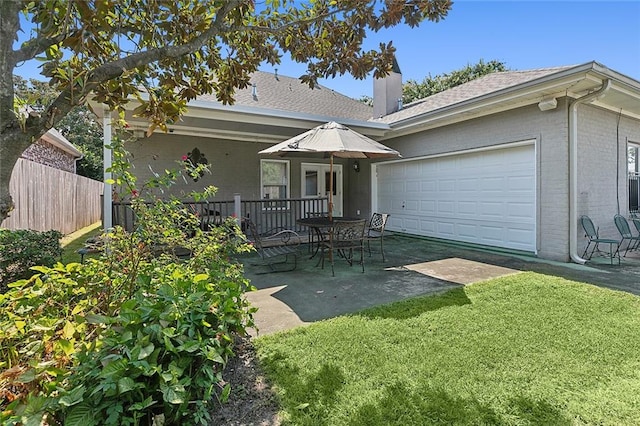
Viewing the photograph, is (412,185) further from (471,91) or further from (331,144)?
(331,144)

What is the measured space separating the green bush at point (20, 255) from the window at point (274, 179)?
650 centimetres

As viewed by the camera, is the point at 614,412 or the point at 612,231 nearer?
the point at 614,412

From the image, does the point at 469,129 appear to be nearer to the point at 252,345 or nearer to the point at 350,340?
the point at 350,340

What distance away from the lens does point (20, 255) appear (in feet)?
14.2

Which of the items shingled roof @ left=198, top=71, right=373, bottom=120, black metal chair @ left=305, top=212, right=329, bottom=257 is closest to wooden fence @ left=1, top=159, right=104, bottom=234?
black metal chair @ left=305, top=212, right=329, bottom=257

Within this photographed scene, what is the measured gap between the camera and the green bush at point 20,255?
420 cm

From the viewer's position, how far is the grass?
7.18ft

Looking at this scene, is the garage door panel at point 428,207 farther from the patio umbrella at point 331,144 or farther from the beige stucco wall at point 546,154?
the patio umbrella at point 331,144

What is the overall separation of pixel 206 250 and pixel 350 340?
168cm

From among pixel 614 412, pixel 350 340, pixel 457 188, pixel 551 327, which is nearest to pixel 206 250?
pixel 350 340

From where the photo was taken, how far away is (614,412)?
2.18 metres

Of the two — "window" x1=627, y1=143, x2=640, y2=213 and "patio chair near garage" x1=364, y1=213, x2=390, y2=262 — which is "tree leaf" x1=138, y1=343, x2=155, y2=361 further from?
"window" x1=627, y1=143, x2=640, y2=213

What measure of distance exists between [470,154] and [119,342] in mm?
8625

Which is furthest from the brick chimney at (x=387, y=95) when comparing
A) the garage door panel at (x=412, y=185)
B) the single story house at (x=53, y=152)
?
the single story house at (x=53, y=152)
